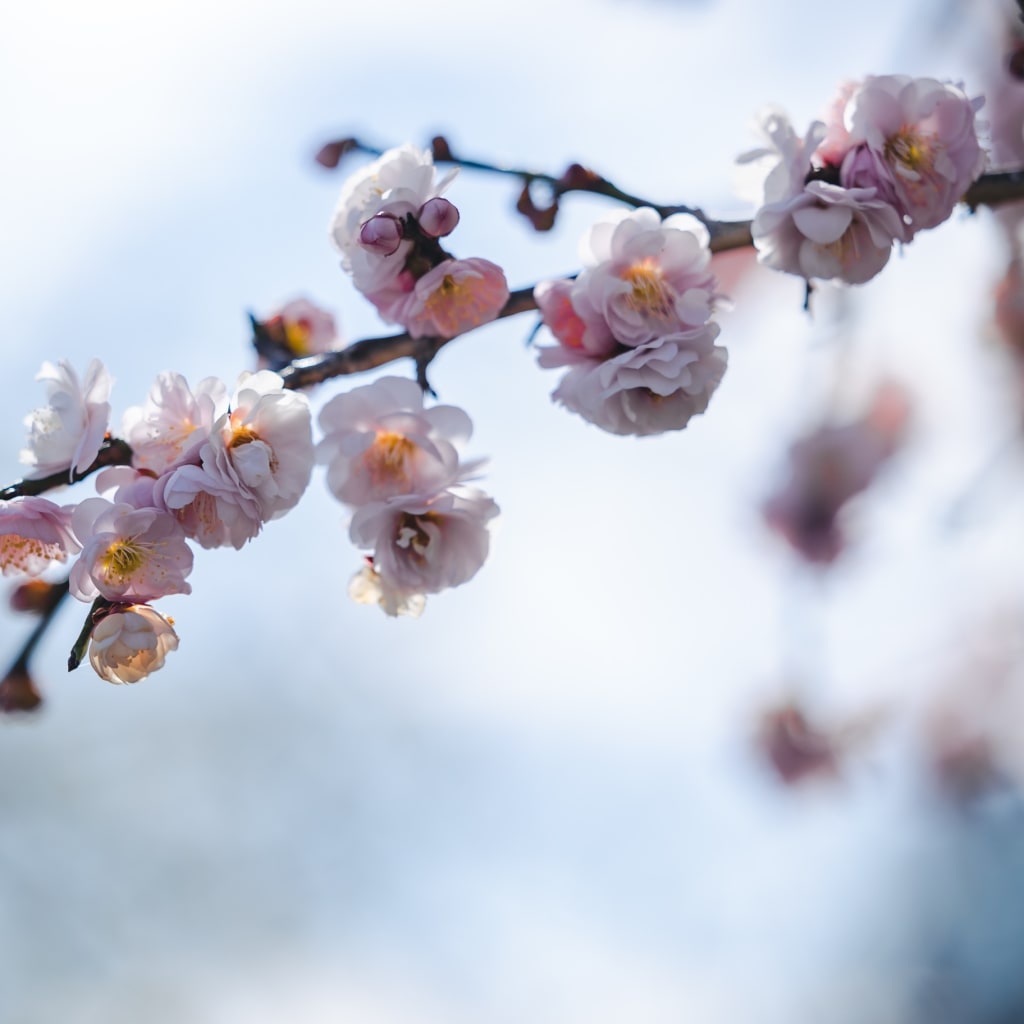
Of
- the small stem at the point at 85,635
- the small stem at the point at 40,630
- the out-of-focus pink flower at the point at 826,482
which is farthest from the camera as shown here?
the out-of-focus pink flower at the point at 826,482

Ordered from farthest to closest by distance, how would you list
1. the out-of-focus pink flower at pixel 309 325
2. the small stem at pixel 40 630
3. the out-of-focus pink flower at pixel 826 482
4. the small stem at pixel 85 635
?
the out-of-focus pink flower at pixel 826 482 < the out-of-focus pink flower at pixel 309 325 < the small stem at pixel 40 630 < the small stem at pixel 85 635

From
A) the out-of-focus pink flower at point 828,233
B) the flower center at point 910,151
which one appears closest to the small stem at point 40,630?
the out-of-focus pink flower at point 828,233

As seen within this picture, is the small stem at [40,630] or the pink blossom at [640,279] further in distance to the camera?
the small stem at [40,630]

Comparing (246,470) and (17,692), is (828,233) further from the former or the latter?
(17,692)

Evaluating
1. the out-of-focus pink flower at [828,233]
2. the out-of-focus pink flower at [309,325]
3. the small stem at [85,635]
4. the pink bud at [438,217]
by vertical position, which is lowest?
the small stem at [85,635]

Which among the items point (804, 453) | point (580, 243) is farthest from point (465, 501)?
point (804, 453)

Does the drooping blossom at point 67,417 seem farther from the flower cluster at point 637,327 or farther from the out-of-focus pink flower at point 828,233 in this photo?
the out-of-focus pink flower at point 828,233

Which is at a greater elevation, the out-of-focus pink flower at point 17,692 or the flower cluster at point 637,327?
the flower cluster at point 637,327
